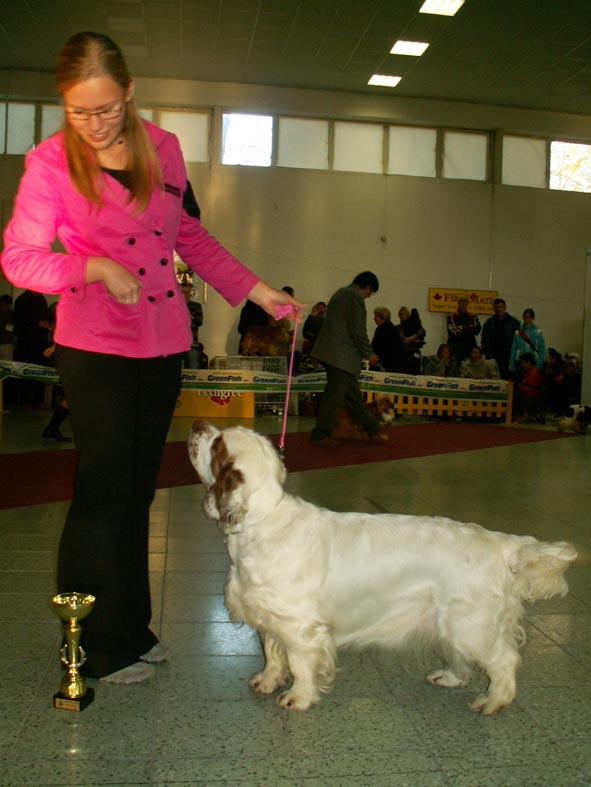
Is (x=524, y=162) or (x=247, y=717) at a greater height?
(x=524, y=162)

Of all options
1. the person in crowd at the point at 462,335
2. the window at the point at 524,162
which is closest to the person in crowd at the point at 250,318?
the person in crowd at the point at 462,335

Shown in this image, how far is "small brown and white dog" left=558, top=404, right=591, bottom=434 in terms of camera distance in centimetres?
1188

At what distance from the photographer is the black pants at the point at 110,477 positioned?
2.41 meters

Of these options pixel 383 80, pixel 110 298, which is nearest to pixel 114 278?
pixel 110 298

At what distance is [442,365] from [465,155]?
5939 millimetres

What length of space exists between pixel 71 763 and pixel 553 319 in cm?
1794

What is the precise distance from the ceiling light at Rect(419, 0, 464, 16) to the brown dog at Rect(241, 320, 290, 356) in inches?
212

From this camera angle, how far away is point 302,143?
17.6 meters

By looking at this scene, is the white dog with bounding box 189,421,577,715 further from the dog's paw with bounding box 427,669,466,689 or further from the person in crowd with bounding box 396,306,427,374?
the person in crowd with bounding box 396,306,427,374

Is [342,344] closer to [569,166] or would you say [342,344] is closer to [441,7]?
[441,7]

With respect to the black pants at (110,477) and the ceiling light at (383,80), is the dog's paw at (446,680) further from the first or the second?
the ceiling light at (383,80)

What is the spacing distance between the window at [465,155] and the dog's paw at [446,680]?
16.7m

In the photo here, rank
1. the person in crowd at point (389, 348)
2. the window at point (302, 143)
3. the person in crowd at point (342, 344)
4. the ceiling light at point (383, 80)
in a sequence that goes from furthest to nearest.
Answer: the window at point (302, 143)
the ceiling light at point (383, 80)
the person in crowd at point (389, 348)
the person in crowd at point (342, 344)

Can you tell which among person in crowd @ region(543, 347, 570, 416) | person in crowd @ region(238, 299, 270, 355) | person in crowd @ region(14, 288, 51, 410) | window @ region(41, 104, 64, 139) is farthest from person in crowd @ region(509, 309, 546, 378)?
window @ region(41, 104, 64, 139)
